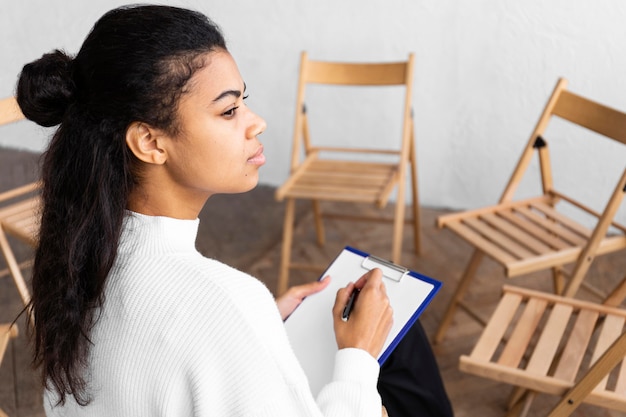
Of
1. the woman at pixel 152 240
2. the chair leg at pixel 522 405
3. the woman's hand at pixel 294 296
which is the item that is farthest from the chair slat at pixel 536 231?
the woman at pixel 152 240

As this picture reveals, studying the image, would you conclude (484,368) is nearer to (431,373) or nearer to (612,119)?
(431,373)

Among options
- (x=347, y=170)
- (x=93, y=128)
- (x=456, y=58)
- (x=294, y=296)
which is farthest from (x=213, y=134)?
(x=456, y=58)

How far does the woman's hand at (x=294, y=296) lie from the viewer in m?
1.71

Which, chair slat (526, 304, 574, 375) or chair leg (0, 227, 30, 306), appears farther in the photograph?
chair leg (0, 227, 30, 306)

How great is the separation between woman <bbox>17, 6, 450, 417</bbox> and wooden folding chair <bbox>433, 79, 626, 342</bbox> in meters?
1.27

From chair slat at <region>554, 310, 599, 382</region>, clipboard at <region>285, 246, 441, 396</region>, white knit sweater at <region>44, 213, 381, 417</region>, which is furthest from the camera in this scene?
chair slat at <region>554, 310, 599, 382</region>

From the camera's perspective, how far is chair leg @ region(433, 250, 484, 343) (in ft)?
8.71

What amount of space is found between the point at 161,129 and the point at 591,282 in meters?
2.56

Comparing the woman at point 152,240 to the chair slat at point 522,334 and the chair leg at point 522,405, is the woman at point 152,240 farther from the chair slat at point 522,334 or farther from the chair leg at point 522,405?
the chair leg at point 522,405

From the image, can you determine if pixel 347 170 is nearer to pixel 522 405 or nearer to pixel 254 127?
pixel 522 405

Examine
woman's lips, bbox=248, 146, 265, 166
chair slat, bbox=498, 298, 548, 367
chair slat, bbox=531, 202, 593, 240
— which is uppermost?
woman's lips, bbox=248, 146, 265, 166

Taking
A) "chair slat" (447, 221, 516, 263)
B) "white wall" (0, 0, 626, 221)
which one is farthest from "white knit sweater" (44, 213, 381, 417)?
A: "white wall" (0, 0, 626, 221)

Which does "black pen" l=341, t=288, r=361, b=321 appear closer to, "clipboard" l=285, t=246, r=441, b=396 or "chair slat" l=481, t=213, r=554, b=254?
"clipboard" l=285, t=246, r=441, b=396

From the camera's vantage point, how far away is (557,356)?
2.19 m
